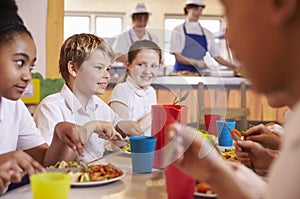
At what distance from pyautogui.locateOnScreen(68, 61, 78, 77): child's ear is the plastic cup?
2.91 feet

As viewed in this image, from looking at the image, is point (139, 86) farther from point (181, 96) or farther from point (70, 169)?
point (70, 169)

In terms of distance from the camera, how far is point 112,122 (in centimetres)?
130

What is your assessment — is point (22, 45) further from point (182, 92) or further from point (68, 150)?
point (182, 92)

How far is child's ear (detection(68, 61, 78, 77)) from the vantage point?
1628 millimetres

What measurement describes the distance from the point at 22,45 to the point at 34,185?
0.58 meters

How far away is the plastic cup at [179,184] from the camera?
84 cm

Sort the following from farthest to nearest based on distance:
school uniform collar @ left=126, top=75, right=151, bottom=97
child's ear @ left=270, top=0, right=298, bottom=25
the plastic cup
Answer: school uniform collar @ left=126, top=75, right=151, bottom=97 → the plastic cup → child's ear @ left=270, top=0, right=298, bottom=25

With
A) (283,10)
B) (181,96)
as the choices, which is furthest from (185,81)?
(283,10)

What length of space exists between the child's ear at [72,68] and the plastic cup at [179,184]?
888 mm

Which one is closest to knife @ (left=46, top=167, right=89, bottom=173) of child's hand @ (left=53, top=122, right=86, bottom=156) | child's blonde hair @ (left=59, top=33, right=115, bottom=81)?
child's hand @ (left=53, top=122, right=86, bottom=156)

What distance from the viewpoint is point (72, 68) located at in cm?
164

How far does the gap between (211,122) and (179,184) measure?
484 millimetres

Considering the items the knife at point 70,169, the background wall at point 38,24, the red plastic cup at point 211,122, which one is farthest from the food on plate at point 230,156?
the background wall at point 38,24

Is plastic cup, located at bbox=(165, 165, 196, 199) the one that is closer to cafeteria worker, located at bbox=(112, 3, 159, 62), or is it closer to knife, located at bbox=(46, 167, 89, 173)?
knife, located at bbox=(46, 167, 89, 173)
